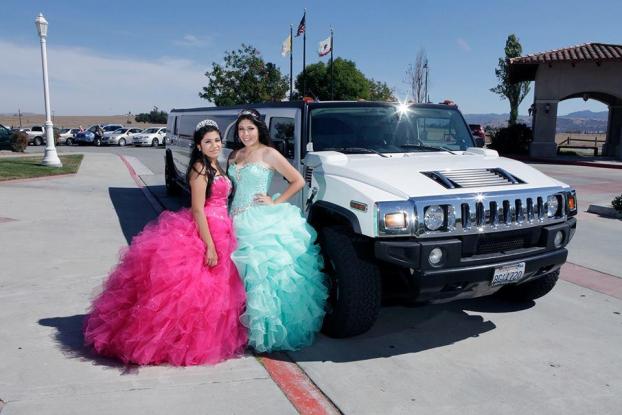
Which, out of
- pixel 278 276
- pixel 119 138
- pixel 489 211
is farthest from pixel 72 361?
pixel 119 138

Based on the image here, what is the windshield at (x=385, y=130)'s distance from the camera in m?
4.93

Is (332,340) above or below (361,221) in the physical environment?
below

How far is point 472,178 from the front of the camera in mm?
4047

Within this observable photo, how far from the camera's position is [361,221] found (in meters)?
3.71

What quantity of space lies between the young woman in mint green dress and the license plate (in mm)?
1226

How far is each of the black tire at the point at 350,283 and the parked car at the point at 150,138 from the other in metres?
35.6

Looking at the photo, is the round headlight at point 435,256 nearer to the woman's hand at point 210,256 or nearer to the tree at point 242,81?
the woman's hand at point 210,256

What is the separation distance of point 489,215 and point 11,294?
171 inches

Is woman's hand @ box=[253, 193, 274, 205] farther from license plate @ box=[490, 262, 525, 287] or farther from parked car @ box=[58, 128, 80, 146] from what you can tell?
parked car @ box=[58, 128, 80, 146]

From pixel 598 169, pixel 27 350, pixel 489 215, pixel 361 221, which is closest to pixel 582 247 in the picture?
pixel 489 215

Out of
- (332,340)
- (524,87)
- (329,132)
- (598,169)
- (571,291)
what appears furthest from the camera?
(524,87)

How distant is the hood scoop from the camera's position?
391 cm

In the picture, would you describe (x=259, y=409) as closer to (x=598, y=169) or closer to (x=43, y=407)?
(x=43, y=407)

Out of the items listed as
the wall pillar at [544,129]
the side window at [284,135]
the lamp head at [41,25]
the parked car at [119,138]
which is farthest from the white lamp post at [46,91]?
the parked car at [119,138]
